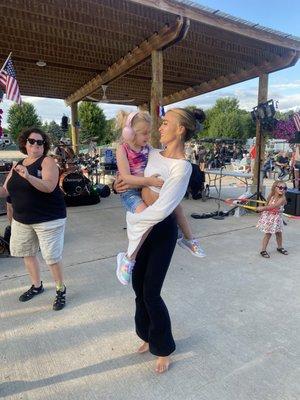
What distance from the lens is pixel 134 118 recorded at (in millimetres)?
1749

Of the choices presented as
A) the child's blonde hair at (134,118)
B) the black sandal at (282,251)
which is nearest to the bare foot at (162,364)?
the child's blonde hair at (134,118)

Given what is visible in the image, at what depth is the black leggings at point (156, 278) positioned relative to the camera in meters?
1.83

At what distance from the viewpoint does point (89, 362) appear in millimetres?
2084

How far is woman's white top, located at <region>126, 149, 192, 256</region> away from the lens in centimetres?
167

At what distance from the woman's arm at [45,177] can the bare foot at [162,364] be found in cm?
157

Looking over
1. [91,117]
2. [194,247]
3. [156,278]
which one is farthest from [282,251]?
[91,117]

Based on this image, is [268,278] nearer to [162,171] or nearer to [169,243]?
[169,243]

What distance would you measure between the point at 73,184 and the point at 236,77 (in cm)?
530

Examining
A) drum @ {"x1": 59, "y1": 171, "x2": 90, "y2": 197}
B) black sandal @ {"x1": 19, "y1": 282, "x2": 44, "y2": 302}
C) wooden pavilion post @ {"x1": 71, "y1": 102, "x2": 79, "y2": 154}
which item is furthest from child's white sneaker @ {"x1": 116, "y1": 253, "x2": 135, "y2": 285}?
wooden pavilion post @ {"x1": 71, "y1": 102, "x2": 79, "y2": 154}

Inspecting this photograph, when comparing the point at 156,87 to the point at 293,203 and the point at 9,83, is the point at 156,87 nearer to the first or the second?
the point at 9,83

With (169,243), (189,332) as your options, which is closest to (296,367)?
(189,332)

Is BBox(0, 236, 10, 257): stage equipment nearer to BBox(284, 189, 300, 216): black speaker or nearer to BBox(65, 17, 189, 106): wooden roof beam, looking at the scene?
BBox(65, 17, 189, 106): wooden roof beam

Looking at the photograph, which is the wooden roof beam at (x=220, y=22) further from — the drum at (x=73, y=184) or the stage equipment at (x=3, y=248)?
the drum at (x=73, y=184)

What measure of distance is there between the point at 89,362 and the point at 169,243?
40.4 inches
